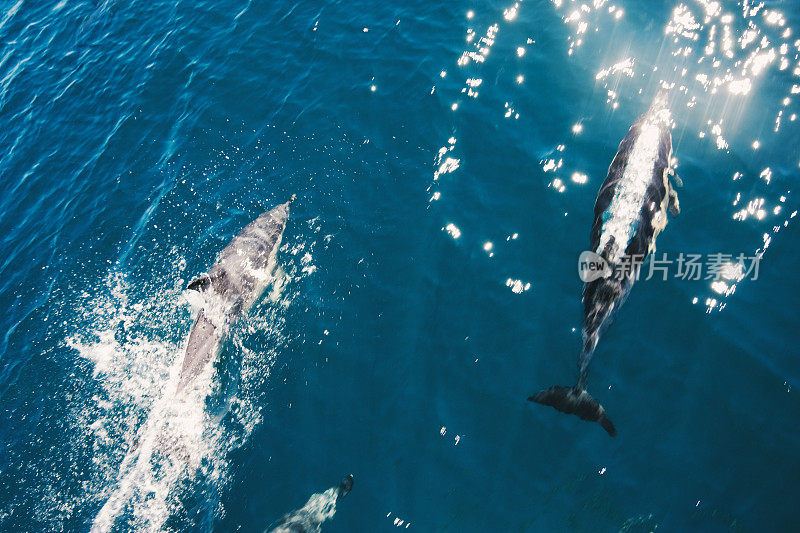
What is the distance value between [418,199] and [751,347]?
745cm

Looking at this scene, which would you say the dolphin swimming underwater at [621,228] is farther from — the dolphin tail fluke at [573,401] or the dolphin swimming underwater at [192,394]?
the dolphin swimming underwater at [192,394]

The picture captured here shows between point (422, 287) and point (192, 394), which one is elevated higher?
point (422, 287)

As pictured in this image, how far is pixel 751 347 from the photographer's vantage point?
8.78 m

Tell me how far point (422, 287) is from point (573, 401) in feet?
12.6

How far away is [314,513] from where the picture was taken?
27.9 ft

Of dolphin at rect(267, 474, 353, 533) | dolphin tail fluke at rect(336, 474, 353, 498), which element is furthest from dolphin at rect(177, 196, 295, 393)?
dolphin tail fluke at rect(336, 474, 353, 498)

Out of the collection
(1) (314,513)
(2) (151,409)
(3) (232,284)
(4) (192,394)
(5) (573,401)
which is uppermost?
(3) (232,284)

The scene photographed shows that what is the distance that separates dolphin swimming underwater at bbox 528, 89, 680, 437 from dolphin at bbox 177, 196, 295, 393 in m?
7.01

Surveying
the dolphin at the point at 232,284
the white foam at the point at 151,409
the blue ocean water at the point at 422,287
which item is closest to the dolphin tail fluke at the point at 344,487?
the blue ocean water at the point at 422,287

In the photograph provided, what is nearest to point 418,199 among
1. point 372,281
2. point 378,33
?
point 372,281

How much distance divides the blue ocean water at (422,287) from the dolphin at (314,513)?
143 millimetres

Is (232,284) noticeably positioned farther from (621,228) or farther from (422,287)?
(621,228)

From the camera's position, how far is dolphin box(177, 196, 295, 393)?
34.8ft

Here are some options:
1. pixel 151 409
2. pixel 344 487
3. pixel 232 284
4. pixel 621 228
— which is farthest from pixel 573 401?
pixel 151 409
